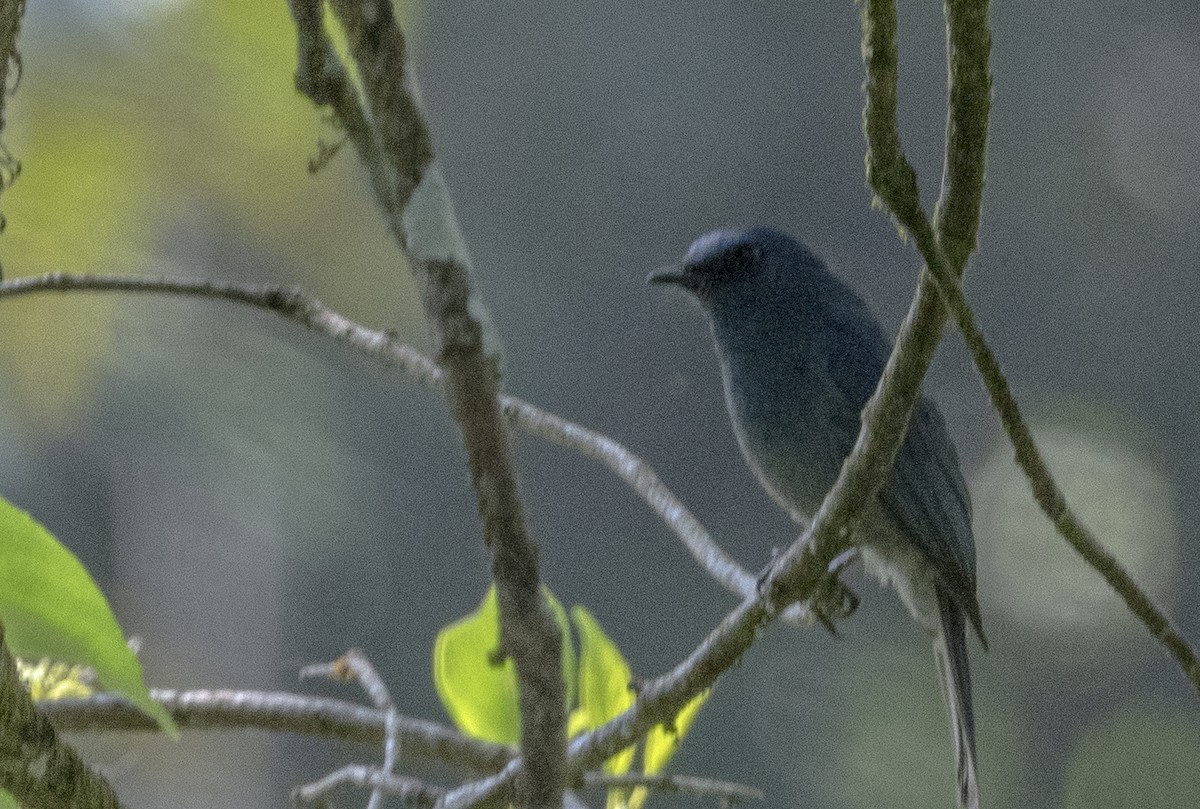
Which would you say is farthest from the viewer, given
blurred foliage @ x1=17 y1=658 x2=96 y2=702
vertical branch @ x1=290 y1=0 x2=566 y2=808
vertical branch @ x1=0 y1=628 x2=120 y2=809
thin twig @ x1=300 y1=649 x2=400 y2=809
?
thin twig @ x1=300 y1=649 x2=400 y2=809

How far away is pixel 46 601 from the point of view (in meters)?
0.54

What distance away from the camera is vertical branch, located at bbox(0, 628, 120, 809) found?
562 millimetres

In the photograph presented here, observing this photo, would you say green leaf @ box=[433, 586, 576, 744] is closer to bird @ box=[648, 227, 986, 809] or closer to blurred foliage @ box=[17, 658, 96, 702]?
blurred foliage @ box=[17, 658, 96, 702]

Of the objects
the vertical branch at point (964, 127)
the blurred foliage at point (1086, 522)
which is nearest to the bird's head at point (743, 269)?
the blurred foliage at point (1086, 522)

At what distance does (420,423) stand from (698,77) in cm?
73

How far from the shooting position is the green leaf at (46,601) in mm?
535

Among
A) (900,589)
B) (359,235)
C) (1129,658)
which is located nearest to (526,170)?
(359,235)

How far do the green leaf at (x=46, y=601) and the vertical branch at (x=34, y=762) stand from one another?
0.05 ft

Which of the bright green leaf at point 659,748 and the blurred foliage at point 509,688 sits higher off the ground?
the blurred foliage at point 509,688

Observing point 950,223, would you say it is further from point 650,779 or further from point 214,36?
point 214,36

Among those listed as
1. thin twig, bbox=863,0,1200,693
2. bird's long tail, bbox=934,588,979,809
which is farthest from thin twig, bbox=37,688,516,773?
thin twig, bbox=863,0,1200,693

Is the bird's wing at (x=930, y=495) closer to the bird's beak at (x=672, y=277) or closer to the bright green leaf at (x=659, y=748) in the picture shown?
the bird's beak at (x=672, y=277)

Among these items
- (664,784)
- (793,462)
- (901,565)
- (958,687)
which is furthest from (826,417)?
(664,784)

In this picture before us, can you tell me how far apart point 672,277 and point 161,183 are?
863mm
